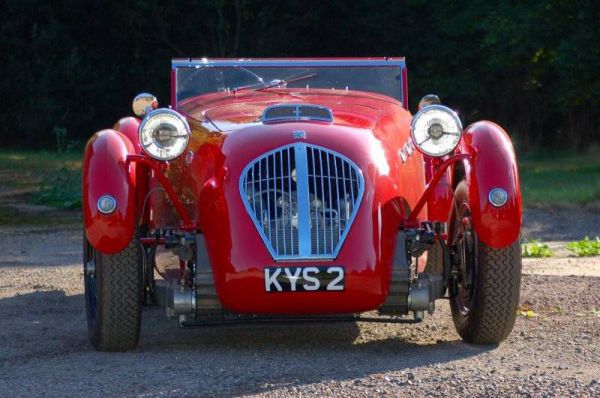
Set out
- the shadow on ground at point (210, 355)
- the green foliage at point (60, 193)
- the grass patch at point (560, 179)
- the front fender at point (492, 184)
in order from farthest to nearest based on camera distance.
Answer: the grass patch at point (560, 179) < the green foliage at point (60, 193) < the front fender at point (492, 184) < the shadow on ground at point (210, 355)

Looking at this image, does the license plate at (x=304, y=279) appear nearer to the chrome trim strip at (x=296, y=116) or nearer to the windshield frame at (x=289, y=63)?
the chrome trim strip at (x=296, y=116)

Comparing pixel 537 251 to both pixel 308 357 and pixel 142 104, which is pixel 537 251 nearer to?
pixel 142 104

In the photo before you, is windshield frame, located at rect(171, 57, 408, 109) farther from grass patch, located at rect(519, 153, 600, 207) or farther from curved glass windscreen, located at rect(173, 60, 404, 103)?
grass patch, located at rect(519, 153, 600, 207)

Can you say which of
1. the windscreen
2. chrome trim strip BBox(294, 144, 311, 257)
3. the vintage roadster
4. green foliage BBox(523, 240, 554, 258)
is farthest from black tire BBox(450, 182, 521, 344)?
green foliage BBox(523, 240, 554, 258)

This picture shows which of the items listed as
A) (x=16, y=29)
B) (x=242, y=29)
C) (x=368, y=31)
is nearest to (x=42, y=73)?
(x=16, y=29)

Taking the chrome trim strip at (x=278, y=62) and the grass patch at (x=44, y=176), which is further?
the grass patch at (x=44, y=176)

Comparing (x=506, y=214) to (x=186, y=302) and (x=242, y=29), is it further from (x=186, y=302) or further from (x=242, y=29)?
(x=242, y=29)

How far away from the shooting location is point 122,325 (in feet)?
19.1

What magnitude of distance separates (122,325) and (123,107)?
24.1 metres

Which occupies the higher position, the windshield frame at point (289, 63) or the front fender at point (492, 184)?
the windshield frame at point (289, 63)

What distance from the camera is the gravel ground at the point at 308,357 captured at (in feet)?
16.3

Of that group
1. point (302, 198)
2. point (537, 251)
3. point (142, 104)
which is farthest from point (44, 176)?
point (302, 198)

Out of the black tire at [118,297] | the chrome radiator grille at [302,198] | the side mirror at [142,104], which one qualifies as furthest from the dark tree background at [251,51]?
the black tire at [118,297]

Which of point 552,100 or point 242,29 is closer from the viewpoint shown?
point 552,100
